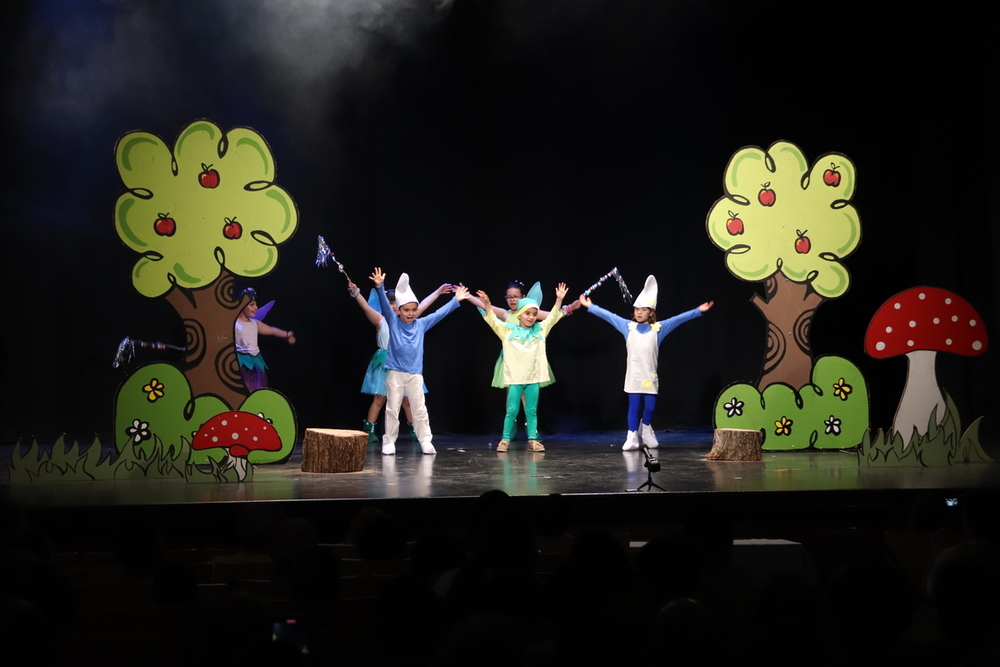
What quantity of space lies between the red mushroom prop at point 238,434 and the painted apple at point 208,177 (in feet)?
5.58

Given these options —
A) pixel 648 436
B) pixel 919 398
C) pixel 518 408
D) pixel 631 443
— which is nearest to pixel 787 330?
pixel 919 398

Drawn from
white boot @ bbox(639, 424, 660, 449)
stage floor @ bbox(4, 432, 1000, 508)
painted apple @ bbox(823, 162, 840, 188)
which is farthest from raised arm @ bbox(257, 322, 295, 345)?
painted apple @ bbox(823, 162, 840, 188)

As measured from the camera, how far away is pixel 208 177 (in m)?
6.95

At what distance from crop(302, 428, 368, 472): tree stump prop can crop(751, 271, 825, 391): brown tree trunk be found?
3.46 meters

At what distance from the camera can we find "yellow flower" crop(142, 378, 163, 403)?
667cm

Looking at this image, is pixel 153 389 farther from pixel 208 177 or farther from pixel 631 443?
pixel 631 443

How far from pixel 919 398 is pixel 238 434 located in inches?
198

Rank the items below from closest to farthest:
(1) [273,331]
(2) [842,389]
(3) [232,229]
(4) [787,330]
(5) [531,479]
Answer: (5) [531,479]
(3) [232,229]
(2) [842,389]
(4) [787,330]
(1) [273,331]

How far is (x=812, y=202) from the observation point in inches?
320

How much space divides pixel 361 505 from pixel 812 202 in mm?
5014

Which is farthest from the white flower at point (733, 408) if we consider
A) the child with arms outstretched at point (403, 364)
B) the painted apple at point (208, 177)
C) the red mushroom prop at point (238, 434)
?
the painted apple at point (208, 177)

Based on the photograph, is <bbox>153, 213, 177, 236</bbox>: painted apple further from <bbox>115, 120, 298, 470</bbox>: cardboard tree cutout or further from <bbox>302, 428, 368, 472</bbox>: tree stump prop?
<bbox>302, 428, 368, 472</bbox>: tree stump prop

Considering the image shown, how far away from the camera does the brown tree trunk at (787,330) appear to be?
7.98 m

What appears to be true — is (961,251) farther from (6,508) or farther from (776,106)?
(6,508)
